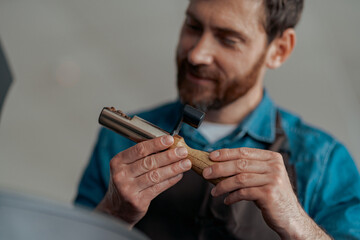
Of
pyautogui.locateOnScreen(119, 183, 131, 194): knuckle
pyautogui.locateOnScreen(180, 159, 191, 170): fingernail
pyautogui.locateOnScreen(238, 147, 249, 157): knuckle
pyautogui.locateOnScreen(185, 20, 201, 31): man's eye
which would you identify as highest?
pyautogui.locateOnScreen(185, 20, 201, 31): man's eye

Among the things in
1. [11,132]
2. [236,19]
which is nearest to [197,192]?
[236,19]

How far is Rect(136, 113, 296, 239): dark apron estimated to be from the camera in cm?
65

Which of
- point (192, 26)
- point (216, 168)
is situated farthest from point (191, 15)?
point (216, 168)

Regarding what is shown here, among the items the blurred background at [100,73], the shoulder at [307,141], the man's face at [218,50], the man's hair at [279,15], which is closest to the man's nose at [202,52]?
the man's face at [218,50]

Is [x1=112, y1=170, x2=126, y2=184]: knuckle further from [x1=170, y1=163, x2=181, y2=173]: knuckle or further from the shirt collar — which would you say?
the shirt collar

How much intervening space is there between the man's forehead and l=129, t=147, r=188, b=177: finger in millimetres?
296

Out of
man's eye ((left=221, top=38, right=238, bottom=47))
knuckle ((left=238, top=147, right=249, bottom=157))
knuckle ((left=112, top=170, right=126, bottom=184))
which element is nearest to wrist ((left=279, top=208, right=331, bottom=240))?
knuckle ((left=238, top=147, right=249, bottom=157))

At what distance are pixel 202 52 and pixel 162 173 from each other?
0.89 feet

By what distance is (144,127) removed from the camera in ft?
1.58

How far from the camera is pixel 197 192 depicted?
682 mm

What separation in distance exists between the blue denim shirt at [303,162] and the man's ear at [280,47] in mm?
69

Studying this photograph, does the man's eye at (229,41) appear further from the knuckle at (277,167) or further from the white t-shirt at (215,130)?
the knuckle at (277,167)

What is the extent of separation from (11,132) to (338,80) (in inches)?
36.4

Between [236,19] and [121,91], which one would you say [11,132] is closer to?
[121,91]
